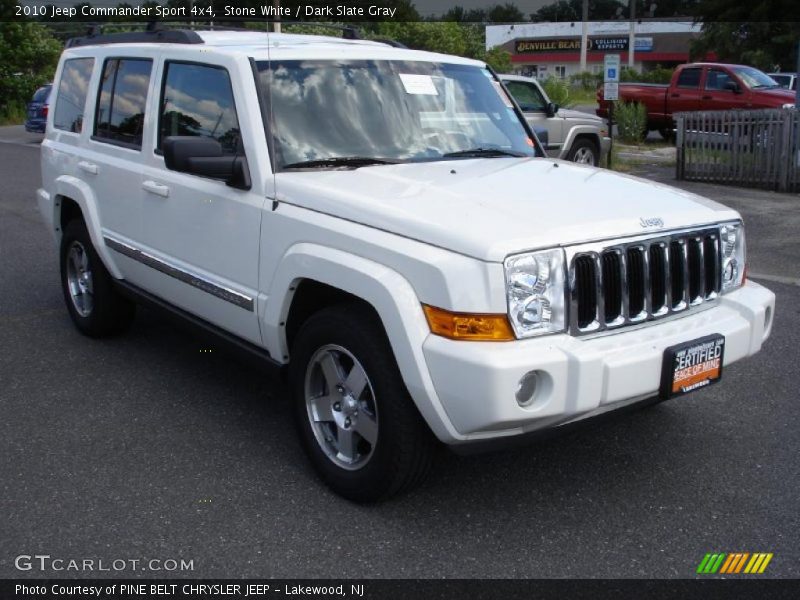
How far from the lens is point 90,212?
5676 millimetres

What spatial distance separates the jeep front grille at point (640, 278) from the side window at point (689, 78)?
18556 mm

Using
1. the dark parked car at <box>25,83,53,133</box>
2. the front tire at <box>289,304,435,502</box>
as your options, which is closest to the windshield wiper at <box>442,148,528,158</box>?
the front tire at <box>289,304,435,502</box>

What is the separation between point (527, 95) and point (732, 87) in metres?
8.20

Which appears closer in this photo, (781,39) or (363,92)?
(363,92)

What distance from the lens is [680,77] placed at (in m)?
21.6

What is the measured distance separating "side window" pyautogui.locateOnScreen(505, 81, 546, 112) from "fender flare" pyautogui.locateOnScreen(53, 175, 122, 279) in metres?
9.22

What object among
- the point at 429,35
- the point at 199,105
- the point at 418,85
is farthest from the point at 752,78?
the point at 199,105

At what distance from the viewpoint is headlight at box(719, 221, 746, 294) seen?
409cm

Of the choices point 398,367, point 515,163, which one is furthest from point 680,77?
point 398,367

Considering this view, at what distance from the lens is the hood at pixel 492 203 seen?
335 cm

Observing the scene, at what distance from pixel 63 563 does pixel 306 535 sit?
2.99 feet

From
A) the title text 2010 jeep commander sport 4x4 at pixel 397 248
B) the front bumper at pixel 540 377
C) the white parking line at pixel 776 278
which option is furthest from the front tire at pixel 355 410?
the white parking line at pixel 776 278
